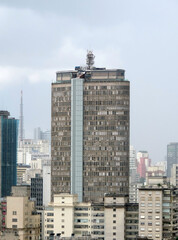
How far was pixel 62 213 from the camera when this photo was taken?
196500 millimetres

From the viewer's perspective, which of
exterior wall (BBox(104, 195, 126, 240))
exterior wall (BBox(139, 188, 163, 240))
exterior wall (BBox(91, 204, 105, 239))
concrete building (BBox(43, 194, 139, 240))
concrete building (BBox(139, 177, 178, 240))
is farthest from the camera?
exterior wall (BBox(91, 204, 105, 239))

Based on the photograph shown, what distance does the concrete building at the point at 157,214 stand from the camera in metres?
183

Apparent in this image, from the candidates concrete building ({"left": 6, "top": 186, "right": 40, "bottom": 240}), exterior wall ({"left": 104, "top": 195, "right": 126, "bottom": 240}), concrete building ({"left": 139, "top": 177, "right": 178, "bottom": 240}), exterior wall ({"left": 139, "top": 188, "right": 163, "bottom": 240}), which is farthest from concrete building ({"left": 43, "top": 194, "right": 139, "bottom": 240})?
concrete building ({"left": 139, "top": 177, "right": 178, "bottom": 240})

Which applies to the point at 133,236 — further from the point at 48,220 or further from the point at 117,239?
the point at 48,220

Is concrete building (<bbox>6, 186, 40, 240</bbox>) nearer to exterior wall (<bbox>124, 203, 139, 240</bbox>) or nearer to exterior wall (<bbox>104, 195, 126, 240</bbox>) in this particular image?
exterior wall (<bbox>104, 195, 126, 240</bbox>)

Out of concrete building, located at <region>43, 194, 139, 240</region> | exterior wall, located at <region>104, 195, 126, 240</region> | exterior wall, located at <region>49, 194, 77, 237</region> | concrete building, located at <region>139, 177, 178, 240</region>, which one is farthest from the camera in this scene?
exterior wall, located at <region>49, 194, 77, 237</region>

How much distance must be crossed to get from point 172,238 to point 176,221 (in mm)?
4804

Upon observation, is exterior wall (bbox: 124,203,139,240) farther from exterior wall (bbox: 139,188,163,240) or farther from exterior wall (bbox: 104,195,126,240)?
exterior wall (bbox: 139,188,163,240)

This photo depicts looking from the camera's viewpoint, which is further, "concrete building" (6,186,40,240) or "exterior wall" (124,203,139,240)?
"concrete building" (6,186,40,240)

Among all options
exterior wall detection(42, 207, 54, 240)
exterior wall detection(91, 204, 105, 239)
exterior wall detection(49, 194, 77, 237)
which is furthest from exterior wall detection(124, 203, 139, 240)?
exterior wall detection(42, 207, 54, 240)

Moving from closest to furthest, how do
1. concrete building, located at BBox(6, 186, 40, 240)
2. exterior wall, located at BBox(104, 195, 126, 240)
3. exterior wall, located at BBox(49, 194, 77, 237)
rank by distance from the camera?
exterior wall, located at BBox(104, 195, 126, 240) → concrete building, located at BBox(6, 186, 40, 240) → exterior wall, located at BBox(49, 194, 77, 237)

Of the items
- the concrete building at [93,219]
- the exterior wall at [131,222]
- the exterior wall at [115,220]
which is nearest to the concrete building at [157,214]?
the exterior wall at [115,220]

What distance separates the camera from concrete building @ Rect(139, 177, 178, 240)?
602 ft

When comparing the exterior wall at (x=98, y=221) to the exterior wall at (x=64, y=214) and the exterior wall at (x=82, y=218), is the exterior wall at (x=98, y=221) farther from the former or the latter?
the exterior wall at (x=64, y=214)
